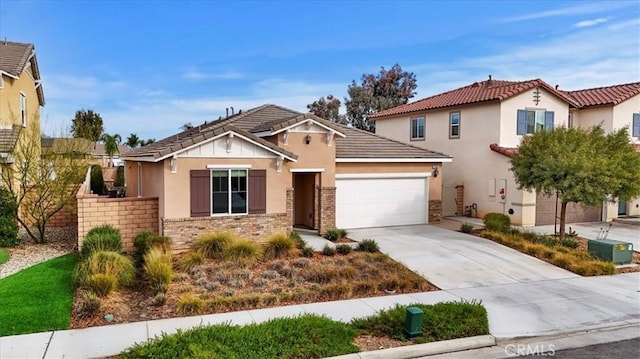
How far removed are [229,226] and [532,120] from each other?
14853mm

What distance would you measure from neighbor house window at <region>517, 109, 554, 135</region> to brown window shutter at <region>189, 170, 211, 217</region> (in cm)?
1435

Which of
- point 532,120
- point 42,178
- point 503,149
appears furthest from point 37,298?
point 532,120

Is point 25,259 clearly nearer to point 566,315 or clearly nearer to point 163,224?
point 163,224

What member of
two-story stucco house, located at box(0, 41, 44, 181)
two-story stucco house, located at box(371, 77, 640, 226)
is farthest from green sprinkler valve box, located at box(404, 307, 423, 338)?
two-story stucco house, located at box(0, 41, 44, 181)

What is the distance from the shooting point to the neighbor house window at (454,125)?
22.3m

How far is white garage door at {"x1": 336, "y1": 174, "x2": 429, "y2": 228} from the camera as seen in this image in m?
18.0

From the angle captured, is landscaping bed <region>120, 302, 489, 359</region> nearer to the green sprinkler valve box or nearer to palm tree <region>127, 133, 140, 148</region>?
the green sprinkler valve box

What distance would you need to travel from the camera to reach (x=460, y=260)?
42.8 ft

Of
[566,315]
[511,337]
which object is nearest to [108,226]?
[511,337]

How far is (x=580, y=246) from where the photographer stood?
49.9 feet

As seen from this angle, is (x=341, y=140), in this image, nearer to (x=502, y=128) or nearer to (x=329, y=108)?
(x=502, y=128)

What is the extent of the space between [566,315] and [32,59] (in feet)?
80.3

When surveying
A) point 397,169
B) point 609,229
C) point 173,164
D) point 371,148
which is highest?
point 371,148

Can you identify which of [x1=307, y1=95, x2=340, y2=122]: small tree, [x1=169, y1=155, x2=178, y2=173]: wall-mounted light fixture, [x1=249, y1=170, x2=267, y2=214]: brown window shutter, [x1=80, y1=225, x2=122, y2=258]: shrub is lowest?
[x1=80, y1=225, x2=122, y2=258]: shrub
